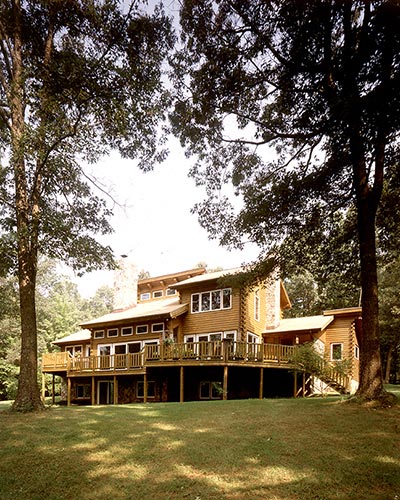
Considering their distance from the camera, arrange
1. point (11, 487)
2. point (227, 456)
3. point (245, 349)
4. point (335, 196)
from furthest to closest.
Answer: point (245, 349) < point (335, 196) < point (227, 456) < point (11, 487)

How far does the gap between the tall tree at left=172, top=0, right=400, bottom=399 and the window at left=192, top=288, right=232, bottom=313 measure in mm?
8798

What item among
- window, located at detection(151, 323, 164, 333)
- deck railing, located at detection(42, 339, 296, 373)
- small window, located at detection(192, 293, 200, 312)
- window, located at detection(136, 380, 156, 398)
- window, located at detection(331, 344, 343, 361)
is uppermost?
small window, located at detection(192, 293, 200, 312)

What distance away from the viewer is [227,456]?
679 centimetres

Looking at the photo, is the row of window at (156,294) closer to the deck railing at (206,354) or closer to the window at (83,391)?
the window at (83,391)

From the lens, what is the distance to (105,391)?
2516 cm

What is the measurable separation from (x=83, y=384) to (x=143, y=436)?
66.8 ft

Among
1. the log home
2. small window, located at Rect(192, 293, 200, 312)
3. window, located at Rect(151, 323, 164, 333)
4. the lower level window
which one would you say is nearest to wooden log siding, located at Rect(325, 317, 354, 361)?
the log home

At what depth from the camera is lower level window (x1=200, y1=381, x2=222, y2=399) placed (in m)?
21.2

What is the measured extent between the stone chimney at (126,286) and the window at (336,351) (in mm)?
13894

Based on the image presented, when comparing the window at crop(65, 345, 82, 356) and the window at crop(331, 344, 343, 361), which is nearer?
the window at crop(331, 344, 343, 361)

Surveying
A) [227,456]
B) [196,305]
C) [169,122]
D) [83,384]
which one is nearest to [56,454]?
[227,456]

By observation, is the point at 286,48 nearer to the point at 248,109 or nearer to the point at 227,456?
the point at 248,109

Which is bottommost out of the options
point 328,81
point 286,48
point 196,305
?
point 196,305

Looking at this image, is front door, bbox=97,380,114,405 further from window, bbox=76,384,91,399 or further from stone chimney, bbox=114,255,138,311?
stone chimney, bbox=114,255,138,311
